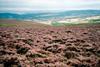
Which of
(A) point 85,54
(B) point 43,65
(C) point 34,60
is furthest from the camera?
(A) point 85,54

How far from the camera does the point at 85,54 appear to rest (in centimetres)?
1352

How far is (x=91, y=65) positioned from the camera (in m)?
10.4

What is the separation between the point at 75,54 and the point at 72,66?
254 centimetres

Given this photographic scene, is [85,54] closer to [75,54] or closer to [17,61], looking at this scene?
[75,54]

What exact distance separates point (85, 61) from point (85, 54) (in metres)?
2.26

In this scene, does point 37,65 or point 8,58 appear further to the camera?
point 8,58

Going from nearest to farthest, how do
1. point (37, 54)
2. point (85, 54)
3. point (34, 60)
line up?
point (34, 60) < point (37, 54) < point (85, 54)

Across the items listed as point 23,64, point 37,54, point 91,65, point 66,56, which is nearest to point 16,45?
point 37,54

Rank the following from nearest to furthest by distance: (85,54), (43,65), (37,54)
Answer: (43,65)
(37,54)
(85,54)

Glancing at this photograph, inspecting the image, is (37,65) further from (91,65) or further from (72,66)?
(91,65)

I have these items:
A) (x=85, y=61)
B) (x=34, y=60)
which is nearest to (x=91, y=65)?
(x=85, y=61)

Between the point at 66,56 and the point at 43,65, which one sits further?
the point at 66,56

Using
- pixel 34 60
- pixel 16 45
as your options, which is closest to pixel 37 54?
pixel 34 60

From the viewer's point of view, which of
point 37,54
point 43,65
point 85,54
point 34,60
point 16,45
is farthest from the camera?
point 16,45
